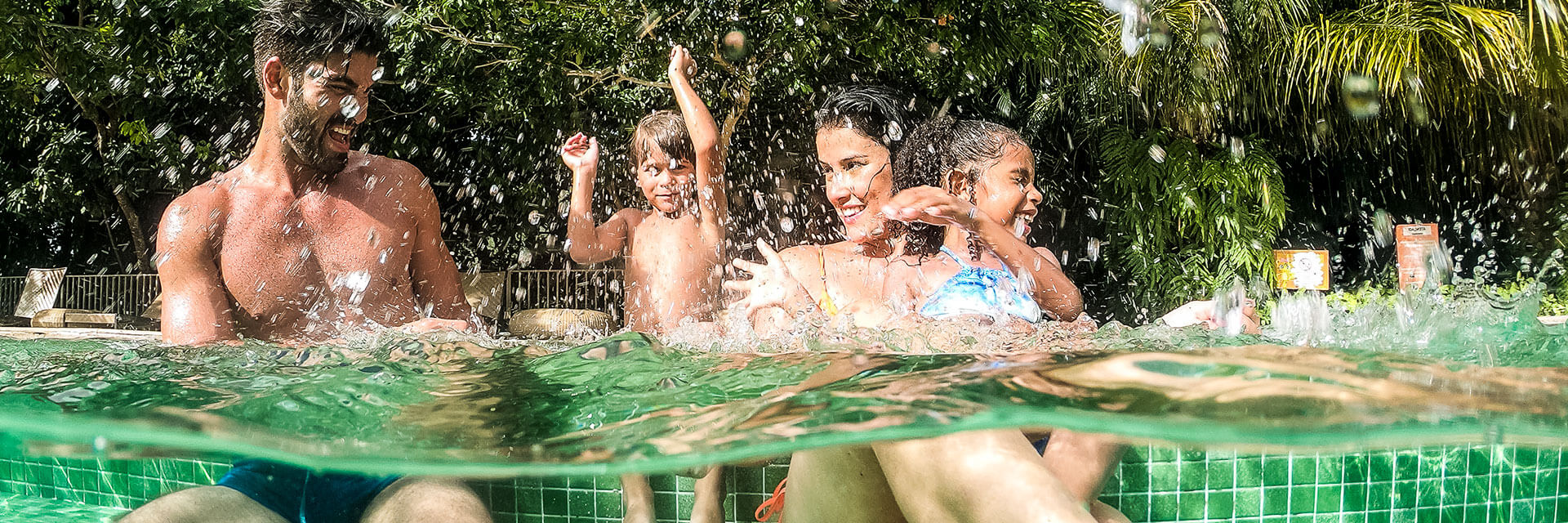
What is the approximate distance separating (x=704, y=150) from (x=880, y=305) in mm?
845

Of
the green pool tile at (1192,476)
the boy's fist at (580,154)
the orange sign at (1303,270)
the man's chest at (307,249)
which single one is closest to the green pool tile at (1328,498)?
the green pool tile at (1192,476)

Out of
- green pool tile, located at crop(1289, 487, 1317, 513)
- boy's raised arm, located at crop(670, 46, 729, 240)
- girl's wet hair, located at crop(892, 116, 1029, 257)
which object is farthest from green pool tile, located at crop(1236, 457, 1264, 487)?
boy's raised arm, located at crop(670, 46, 729, 240)

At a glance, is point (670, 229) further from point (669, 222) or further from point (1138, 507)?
point (1138, 507)

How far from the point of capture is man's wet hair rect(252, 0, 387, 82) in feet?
9.01

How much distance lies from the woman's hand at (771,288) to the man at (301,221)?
2.97ft

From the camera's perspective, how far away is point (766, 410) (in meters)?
1.95

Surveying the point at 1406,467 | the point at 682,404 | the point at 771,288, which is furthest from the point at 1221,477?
the point at 682,404

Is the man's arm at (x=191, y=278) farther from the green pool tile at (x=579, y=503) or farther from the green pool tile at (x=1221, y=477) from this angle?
the green pool tile at (x=1221, y=477)

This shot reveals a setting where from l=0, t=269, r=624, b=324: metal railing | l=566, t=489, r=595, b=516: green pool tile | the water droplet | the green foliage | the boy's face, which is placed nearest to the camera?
l=566, t=489, r=595, b=516: green pool tile

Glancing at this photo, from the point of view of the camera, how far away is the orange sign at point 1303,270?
26.9 feet

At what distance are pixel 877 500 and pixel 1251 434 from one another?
90cm

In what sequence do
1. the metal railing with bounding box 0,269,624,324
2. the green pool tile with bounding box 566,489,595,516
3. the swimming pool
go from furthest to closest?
the metal railing with bounding box 0,269,624,324, the green pool tile with bounding box 566,489,595,516, the swimming pool

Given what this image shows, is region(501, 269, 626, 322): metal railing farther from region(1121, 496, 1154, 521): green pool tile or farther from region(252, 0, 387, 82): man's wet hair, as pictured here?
region(1121, 496, 1154, 521): green pool tile

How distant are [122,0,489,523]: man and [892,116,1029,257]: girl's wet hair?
169cm
